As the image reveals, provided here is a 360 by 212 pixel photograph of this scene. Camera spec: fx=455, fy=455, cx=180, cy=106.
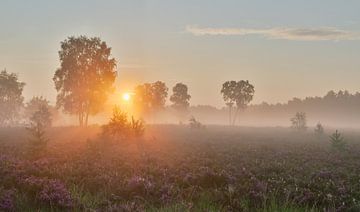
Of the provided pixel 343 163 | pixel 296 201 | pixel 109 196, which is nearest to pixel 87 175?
pixel 109 196

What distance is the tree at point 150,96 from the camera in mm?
145500

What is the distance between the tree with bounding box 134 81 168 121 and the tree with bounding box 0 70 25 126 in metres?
41.9

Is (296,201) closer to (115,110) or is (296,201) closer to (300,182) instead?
(300,182)

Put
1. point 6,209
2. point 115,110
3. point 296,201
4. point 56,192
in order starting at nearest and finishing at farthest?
point 6,209, point 56,192, point 296,201, point 115,110

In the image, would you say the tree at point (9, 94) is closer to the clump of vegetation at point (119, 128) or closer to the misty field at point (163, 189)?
the clump of vegetation at point (119, 128)

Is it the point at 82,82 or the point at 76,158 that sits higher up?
the point at 82,82

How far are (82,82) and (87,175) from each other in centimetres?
6349

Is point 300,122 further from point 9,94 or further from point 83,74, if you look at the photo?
point 9,94

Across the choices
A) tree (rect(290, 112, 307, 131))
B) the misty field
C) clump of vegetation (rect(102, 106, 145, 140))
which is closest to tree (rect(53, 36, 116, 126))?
tree (rect(290, 112, 307, 131))

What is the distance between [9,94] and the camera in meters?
110

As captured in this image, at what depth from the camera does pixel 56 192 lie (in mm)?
10016

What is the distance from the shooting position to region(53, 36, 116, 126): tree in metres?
75.6

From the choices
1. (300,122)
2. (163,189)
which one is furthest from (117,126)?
(300,122)

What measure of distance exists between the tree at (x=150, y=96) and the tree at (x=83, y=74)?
218ft
